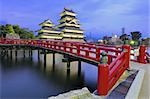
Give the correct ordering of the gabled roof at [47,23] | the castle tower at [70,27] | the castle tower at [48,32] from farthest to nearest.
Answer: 1. the gabled roof at [47,23]
2. the castle tower at [48,32]
3. the castle tower at [70,27]

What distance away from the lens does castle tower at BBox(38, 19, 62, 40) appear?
195 ft

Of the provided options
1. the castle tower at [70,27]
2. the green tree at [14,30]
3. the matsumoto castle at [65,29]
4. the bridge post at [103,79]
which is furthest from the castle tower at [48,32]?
the bridge post at [103,79]

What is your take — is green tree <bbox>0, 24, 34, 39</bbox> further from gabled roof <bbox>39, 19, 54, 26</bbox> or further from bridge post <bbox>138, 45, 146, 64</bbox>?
bridge post <bbox>138, 45, 146, 64</bbox>

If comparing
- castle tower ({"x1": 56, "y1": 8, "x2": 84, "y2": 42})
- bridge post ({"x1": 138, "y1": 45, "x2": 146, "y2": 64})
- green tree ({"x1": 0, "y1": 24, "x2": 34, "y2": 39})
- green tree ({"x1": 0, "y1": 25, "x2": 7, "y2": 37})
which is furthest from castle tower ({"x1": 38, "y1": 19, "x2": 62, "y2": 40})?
bridge post ({"x1": 138, "y1": 45, "x2": 146, "y2": 64})

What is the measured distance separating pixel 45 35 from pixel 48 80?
46711 millimetres

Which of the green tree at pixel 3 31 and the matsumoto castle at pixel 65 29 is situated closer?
the green tree at pixel 3 31

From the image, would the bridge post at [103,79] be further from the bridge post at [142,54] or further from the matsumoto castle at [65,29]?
the matsumoto castle at [65,29]

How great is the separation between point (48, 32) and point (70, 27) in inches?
281

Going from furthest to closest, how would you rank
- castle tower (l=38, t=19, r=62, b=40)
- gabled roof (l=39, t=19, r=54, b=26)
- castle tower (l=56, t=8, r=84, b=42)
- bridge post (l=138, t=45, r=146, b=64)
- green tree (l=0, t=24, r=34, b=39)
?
gabled roof (l=39, t=19, r=54, b=26)
castle tower (l=38, t=19, r=62, b=40)
castle tower (l=56, t=8, r=84, b=42)
green tree (l=0, t=24, r=34, b=39)
bridge post (l=138, t=45, r=146, b=64)

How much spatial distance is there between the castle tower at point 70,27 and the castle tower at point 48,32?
2002 millimetres

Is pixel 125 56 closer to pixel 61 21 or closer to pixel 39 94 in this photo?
pixel 39 94

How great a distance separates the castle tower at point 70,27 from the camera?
58.6 meters

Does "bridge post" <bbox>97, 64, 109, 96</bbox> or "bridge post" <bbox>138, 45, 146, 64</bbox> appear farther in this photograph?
"bridge post" <bbox>138, 45, 146, 64</bbox>

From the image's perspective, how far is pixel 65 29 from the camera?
58.3 m
